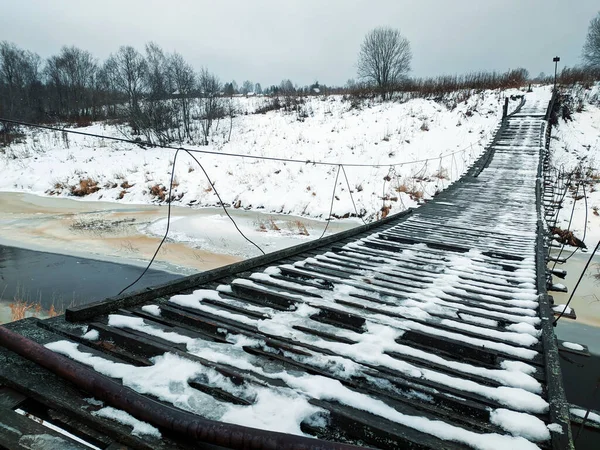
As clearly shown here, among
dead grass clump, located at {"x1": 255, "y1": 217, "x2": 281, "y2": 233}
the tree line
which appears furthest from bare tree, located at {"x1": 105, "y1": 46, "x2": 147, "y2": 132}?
dead grass clump, located at {"x1": 255, "y1": 217, "x2": 281, "y2": 233}

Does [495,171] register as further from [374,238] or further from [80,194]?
[80,194]

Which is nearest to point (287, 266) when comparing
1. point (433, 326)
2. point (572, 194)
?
point (433, 326)

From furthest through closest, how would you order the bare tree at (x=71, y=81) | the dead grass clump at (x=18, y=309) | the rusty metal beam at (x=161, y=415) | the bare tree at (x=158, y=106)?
1. the bare tree at (x=71, y=81)
2. the bare tree at (x=158, y=106)
3. the dead grass clump at (x=18, y=309)
4. the rusty metal beam at (x=161, y=415)

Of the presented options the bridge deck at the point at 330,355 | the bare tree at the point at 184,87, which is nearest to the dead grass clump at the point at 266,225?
the bridge deck at the point at 330,355

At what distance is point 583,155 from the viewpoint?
12914 mm

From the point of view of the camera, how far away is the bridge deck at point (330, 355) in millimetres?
1434

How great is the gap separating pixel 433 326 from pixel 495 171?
9.06 metres

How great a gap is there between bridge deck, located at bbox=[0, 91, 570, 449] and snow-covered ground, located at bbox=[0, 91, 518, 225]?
7505mm

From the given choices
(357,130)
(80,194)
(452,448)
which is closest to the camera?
(452,448)

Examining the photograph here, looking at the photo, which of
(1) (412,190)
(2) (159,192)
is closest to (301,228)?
(1) (412,190)

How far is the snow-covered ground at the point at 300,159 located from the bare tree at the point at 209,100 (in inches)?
31.9

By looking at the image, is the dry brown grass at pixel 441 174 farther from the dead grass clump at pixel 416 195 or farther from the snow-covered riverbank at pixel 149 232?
the snow-covered riverbank at pixel 149 232

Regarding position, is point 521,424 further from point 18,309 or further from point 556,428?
point 18,309

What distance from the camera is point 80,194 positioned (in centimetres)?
1466
